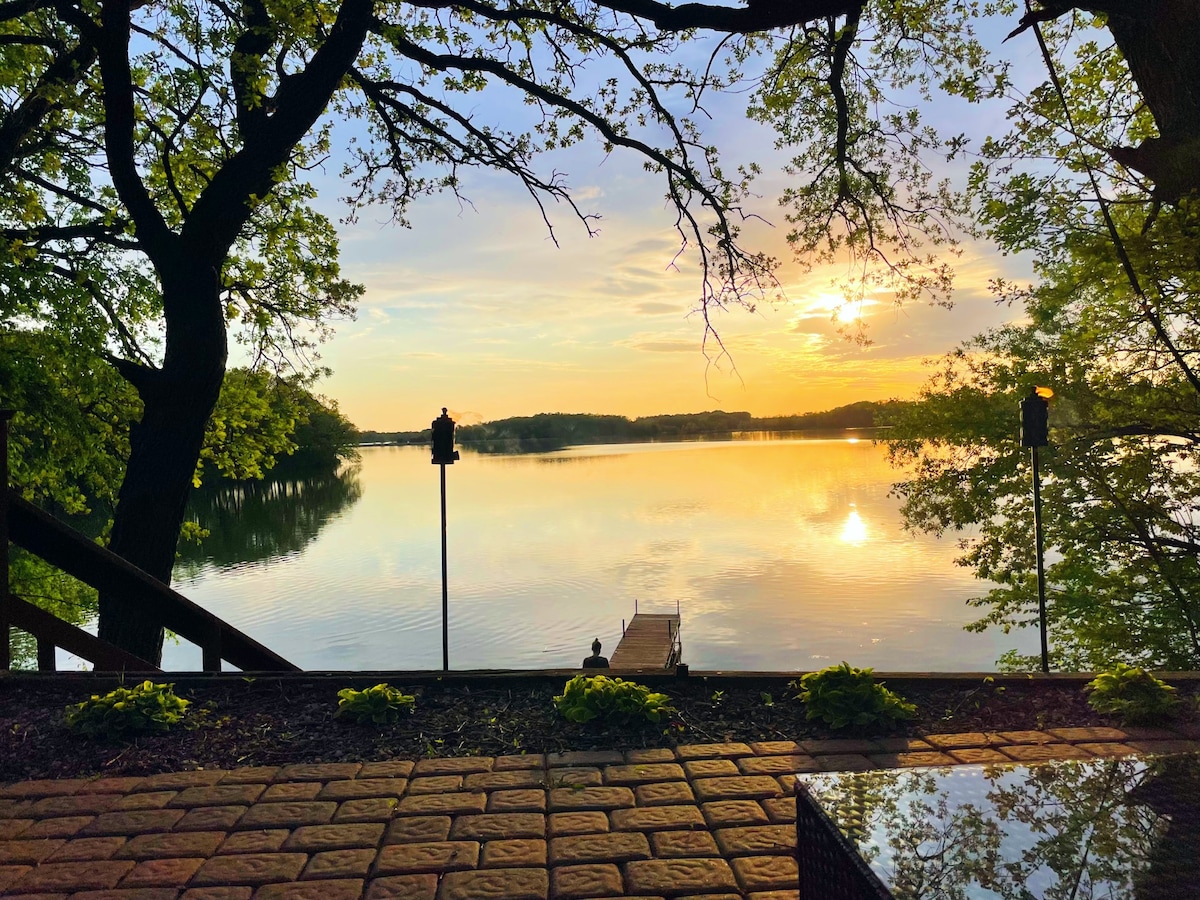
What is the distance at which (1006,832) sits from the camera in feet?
5.71

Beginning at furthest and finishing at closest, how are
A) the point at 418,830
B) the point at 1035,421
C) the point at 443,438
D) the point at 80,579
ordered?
the point at 443,438 < the point at 1035,421 < the point at 80,579 < the point at 418,830

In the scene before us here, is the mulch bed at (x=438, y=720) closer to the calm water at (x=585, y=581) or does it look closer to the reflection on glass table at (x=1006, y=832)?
the reflection on glass table at (x=1006, y=832)

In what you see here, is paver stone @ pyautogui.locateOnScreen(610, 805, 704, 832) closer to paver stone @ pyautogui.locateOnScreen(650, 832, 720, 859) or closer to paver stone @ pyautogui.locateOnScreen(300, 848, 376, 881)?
paver stone @ pyautogui.locateOnScreen(650, 832, 720, 859)

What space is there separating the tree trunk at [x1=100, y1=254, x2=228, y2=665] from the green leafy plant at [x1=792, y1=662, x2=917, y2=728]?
17.2 ft

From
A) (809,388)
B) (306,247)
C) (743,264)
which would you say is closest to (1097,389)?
(809,388)

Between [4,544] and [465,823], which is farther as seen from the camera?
[4,544]

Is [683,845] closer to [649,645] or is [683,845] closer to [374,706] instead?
[374,706]

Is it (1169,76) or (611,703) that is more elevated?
(1169,76)

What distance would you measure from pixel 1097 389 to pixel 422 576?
89.1 feet

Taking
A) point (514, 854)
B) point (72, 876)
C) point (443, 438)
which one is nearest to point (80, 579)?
point (72, 876)

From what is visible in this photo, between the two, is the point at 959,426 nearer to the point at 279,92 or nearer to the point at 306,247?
the point at 306,247

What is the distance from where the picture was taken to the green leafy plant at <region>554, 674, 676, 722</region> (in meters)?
3.87

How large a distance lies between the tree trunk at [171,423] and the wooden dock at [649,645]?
11737 mm

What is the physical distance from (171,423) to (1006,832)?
6502 mm
